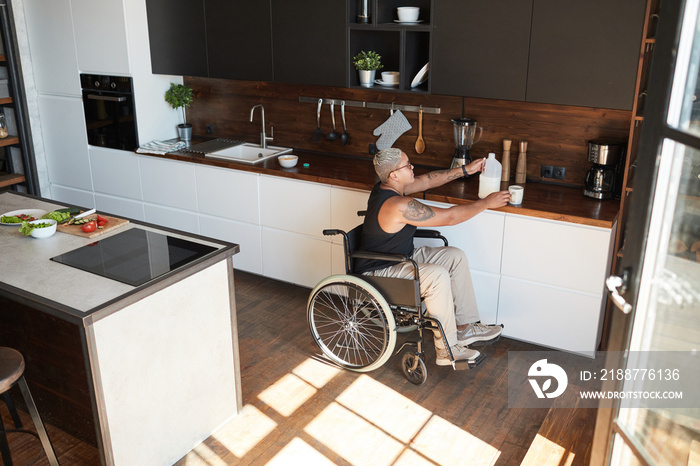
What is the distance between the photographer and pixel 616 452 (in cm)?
192

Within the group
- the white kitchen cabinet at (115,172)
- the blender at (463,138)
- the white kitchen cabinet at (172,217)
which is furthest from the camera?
the white kitchen cabinet at (115,172)

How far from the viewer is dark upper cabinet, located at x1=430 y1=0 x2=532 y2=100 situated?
3371mm

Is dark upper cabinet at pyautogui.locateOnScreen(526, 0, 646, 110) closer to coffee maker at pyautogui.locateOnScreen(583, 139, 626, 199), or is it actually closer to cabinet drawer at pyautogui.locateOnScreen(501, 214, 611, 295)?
coffee maker at pyautogui.locateOnScreen(583, 139, 626, 199)

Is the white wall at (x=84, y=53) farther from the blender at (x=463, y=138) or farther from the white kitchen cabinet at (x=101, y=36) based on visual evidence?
the blender at (x=463, y=138)

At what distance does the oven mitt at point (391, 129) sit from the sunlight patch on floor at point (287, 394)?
67.5 inches

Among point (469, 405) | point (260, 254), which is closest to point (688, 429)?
point (469, 405)

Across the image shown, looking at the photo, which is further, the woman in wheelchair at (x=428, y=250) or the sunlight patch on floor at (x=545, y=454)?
the woman in wheelchair at (x=428, y=250)


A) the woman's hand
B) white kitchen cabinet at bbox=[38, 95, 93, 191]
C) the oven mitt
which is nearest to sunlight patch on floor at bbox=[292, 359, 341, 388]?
the woman's hand

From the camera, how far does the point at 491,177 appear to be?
137 inches

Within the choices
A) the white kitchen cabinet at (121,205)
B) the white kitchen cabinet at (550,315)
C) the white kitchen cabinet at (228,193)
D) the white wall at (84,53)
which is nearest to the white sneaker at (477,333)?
the white kitchen cabinet at (550,315)

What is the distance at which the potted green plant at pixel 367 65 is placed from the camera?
3.92 meters

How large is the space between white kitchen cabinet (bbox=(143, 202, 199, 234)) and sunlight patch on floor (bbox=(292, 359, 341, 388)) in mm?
1594

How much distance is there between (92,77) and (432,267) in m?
3.10

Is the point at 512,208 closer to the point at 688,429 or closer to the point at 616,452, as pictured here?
the point at 616,452
